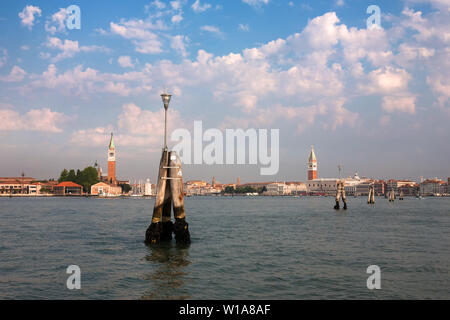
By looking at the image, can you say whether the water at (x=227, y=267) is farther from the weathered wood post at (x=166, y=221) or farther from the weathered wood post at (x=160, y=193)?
the weathered wood post at (x=160, y=193)

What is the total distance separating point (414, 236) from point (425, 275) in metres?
12.4

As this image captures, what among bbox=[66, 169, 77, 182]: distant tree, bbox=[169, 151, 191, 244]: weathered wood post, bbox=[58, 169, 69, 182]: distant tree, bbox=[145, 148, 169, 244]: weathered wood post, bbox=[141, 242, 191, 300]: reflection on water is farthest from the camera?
bbox=[58, 169, 69, 182]: distant tree

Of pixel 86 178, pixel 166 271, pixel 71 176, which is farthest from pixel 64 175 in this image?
pixel 166 271

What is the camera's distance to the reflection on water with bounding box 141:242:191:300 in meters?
10.8

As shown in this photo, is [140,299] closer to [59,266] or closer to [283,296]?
[283,296]

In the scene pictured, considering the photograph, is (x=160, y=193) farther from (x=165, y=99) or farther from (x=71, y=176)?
(x=71, y=176)

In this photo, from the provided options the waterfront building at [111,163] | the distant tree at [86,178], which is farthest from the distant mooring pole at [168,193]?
the waterfront building at [111,163]

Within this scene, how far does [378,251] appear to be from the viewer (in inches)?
713

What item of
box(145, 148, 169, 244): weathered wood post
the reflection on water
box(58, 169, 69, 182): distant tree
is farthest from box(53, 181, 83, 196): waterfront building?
the reflection on water

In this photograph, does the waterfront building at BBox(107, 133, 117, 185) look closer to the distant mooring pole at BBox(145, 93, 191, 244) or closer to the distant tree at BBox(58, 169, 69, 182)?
the distant tree at BBox(58, 169, 69, 182)

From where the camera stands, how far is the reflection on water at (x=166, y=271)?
35.6ft

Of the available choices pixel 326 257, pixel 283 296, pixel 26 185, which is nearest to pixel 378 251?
pixel 326 257

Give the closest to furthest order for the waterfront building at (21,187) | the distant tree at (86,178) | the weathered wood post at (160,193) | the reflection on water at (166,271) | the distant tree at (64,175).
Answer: the reflection on water at (166,271) → the weathered wood post at (160,193) → the distant tree at (86,178) → the distant tree at (64,175) → the waterfront building at (21,187)
